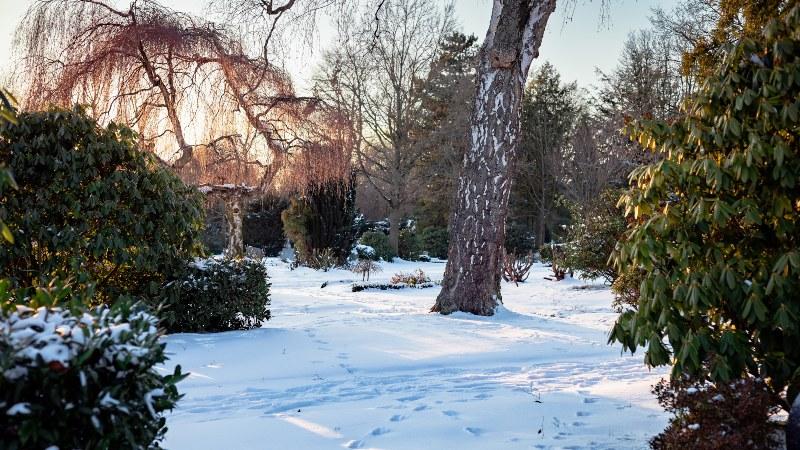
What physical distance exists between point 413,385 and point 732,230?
2546 millimetres

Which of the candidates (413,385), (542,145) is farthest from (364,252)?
(413,385)

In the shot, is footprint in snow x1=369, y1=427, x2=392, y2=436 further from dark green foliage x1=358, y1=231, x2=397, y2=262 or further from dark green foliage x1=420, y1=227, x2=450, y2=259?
dark green foliage x1=420, y1=227, x2=450, y2=259

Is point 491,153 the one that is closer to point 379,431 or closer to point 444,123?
point 379,431

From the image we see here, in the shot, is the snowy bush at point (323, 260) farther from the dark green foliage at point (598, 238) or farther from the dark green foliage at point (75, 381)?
the dark green foliage at point (75, 381)

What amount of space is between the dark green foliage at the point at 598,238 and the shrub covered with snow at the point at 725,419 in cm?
919

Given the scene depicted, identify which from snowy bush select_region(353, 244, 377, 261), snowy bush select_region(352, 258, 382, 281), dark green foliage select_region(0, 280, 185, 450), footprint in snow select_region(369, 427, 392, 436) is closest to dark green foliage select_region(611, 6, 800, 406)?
footprint in snow select_region(369, 427, 392, 436)

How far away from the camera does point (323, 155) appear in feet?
38.4

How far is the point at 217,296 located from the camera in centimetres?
654

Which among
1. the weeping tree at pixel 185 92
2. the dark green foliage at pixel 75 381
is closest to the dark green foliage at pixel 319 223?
the weeping tree at pixel 185 92

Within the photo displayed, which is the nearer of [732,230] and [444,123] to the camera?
[732,230]

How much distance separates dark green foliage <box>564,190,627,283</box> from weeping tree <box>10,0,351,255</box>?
206 inches

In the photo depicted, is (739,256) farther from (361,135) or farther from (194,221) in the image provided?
(361,135)

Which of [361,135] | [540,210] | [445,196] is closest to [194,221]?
[361,135]

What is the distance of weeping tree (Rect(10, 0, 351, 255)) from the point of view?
8.53 meters
